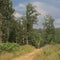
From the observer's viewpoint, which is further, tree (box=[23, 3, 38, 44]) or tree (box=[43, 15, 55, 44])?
tree (box=[43, 15, 55, 44])

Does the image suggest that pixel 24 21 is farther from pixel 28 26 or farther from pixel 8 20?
pixel 8 20

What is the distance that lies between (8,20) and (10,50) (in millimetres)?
36235

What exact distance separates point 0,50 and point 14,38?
42.9 meters

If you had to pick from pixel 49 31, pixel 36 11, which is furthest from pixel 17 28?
pixel 49 31

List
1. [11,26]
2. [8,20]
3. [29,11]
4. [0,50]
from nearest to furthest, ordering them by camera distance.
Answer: [0,50] < [8,20] < [11,26] < [29,11]

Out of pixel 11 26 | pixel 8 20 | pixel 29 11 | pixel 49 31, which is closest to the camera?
pixel 8 20

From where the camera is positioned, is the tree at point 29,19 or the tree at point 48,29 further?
the tree at point 48,29

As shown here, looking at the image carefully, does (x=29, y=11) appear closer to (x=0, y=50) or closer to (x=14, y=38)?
(x=14, y=38)

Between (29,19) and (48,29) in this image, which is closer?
(29,19)

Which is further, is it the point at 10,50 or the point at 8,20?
the point at 8,20

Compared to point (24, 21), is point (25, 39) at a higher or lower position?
lower

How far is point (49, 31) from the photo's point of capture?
310 feet

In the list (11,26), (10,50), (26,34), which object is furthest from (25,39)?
(10,50)

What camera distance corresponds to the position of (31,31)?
239 feet
